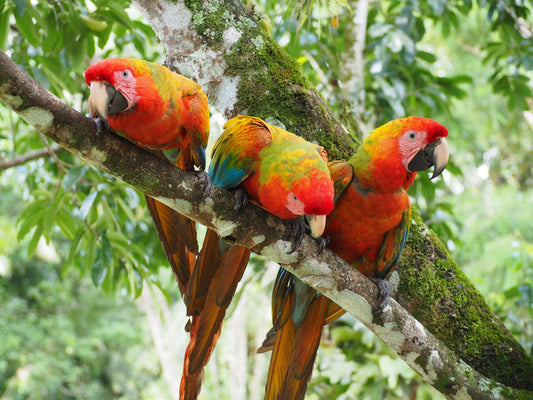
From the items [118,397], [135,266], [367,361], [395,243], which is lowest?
[118,397]

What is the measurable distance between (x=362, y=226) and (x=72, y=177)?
3.67 feet

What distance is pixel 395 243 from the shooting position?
1598mm

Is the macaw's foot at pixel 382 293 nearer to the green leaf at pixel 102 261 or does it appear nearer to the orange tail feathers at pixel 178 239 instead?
the orange tail feathers at pixel 178 239

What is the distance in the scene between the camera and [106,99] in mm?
1284

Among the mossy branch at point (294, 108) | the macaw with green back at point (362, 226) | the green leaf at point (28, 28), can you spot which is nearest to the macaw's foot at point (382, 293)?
the macaw with green back at point (362, 226)

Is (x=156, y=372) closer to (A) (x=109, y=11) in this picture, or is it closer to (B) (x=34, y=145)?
(B) (x=34, y=145)

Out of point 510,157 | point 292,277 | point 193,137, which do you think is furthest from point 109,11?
point 510,157

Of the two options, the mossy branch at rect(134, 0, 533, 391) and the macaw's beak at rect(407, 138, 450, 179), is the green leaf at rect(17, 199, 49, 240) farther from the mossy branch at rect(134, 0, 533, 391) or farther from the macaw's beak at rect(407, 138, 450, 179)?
the macaw's beak at rect(407, 138, 450, 179)

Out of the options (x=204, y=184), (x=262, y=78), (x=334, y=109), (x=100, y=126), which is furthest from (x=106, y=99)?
(x=334, y=109)

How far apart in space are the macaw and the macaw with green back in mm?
408

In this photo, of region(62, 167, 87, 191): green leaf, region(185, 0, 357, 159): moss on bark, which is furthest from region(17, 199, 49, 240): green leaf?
region(185, 0, 357, 159): moss on bark

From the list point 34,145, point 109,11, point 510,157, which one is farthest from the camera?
point 510,157

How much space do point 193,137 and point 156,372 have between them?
30.2ft

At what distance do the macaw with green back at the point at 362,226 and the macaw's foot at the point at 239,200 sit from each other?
328 millimetres
